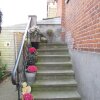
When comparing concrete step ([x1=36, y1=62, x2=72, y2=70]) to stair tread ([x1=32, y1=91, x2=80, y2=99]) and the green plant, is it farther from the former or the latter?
the green plant

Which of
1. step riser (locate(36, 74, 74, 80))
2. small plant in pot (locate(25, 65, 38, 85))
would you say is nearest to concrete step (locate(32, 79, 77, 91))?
small plant in pot (locate(25, 65, 38, 85))

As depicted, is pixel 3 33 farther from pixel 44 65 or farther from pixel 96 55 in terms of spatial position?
pixel 96 55

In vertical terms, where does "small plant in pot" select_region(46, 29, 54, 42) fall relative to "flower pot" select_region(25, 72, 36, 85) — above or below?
above

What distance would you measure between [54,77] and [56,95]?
0.69m

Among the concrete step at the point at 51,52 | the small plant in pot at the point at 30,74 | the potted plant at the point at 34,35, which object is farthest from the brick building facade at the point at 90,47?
the potted plant at the point at 34,35

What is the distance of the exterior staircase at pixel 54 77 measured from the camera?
4300 millimetres

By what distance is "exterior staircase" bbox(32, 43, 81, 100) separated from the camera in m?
4.30

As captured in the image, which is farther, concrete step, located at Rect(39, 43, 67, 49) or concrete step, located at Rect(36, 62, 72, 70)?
concrete step, located at Rect(39, 43, 67, 49)

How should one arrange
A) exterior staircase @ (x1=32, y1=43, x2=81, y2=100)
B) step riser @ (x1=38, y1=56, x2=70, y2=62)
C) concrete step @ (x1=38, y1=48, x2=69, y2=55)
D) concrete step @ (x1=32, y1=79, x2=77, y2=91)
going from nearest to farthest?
exterior staircase @ (x1=32, y1=43, x2=81, y2=100), concrete step @ (x1=32, y1=79, x2=77, y2=91), step riser @ (x1=38, y1=56, x2=70, y2=62), concrete step @ (x1=38, y1=48, x2=69, y2=55)

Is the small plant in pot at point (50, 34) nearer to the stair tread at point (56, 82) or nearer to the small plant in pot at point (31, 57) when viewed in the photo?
the small plant in pot at point (31, 57)

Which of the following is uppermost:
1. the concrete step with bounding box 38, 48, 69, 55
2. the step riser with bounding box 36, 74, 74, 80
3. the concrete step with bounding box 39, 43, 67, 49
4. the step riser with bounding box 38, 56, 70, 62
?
the concrete step with bounding box 39, 43, 67, 49

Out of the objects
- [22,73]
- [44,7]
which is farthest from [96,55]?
[44,7]

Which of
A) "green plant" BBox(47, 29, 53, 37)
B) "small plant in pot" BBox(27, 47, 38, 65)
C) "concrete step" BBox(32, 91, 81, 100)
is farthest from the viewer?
"green plant" BBox(47, 29, 53, 37)

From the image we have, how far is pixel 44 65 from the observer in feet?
17.1
